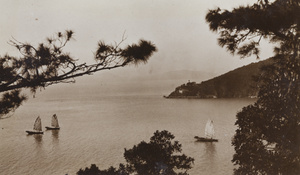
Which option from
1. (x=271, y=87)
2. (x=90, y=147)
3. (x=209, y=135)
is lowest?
(x=90, y=147)

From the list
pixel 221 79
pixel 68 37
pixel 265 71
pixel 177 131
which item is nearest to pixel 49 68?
pixel 68 37

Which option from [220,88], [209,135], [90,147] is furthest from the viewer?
[220,88]

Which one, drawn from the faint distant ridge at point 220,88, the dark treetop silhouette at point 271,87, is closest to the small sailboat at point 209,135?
the dark treetop silhouette at point 271,87

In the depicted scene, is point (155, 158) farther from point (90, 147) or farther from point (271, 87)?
point (90, 147)

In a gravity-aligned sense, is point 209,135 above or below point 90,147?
above

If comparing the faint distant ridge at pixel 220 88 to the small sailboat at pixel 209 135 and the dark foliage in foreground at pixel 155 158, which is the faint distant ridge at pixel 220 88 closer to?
the small sailboat at pixel 209 135

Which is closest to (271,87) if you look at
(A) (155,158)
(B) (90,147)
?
(A) (155,158)

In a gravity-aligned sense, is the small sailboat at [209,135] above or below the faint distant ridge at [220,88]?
below

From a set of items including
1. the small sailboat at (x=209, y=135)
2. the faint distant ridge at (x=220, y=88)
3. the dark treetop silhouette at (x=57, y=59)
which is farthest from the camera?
the faint distant ridge at (x=220, y=88)

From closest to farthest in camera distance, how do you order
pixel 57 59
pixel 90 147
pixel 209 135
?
1. pixel 57 59
2. pixel 90 147
3. pixel 209 135

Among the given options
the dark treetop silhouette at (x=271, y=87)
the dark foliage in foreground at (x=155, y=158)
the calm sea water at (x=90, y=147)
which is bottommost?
the calm sea water at (x=90, y=147)

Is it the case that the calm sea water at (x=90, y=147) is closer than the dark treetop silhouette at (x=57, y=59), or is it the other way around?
the dark treetop silhouette at (x=57, y=59)
